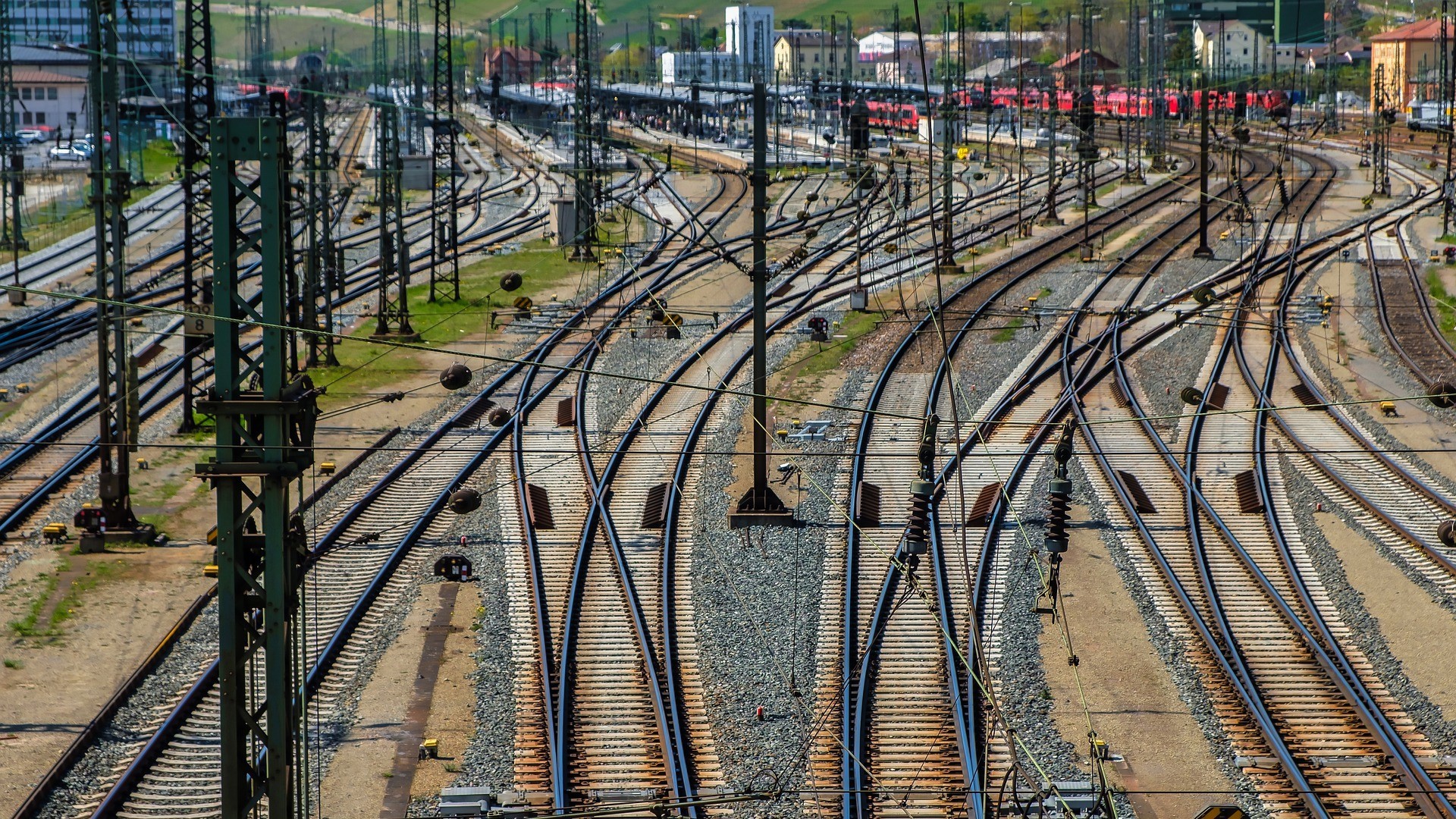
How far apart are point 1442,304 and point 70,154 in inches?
2144

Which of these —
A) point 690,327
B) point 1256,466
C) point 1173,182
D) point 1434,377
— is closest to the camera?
point 1256,466

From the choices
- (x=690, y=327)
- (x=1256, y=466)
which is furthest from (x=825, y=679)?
(x=690, y=327)

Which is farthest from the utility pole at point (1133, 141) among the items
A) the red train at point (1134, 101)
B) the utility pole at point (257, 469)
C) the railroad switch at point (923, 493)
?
the utility pole at point (257, 469)

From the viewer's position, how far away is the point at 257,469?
879 cm

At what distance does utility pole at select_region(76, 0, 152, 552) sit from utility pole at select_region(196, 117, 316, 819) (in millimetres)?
9898

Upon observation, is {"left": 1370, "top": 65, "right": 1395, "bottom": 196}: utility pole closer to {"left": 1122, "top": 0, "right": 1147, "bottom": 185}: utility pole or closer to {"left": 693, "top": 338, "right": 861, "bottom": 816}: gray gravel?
{"left": 1122, "top": 0, "right": 1147, "bottom": 185}: utility pole

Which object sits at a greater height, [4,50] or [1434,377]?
[4,50]

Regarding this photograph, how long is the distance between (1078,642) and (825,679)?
268 centimetres

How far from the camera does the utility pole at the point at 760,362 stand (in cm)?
1894

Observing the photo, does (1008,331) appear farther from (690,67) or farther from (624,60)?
(624,60)

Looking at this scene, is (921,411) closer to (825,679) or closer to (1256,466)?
(1256,466)

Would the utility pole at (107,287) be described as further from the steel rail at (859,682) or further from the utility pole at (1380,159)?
the utility pole at (1380,159)

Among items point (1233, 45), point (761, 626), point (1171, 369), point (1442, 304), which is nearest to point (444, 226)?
point (1171, 369)

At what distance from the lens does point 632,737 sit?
13.9m
